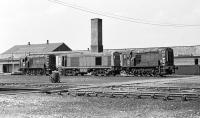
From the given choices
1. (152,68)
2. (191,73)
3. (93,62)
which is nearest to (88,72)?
(93,62)

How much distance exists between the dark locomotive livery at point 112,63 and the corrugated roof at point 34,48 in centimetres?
2421

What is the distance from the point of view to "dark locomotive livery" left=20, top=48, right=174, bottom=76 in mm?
44688

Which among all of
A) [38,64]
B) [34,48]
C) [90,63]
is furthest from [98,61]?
[34,48]

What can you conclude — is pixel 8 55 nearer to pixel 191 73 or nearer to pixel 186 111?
pixel 191 73

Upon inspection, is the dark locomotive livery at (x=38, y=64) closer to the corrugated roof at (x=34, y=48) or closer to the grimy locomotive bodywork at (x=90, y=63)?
the grimy locomotive bodywork at (x=90, y=63)

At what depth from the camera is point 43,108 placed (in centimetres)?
1404

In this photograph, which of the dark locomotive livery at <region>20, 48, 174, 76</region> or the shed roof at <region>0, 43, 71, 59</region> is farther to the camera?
the shed roof at <region>0, 43, 71, 59</region>

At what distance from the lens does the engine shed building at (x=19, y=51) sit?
3100 inches

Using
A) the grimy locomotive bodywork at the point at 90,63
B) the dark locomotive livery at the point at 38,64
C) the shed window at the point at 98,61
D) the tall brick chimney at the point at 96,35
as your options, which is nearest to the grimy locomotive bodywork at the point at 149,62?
the grimy locomotive bodywork at the point at 90,63

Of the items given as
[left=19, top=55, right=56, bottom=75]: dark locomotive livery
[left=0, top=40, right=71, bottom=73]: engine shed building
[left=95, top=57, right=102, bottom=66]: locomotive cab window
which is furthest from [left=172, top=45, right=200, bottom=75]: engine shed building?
[left=0, top=40, right=71, bottom=73]: engine shed building

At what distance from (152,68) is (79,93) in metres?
25.9

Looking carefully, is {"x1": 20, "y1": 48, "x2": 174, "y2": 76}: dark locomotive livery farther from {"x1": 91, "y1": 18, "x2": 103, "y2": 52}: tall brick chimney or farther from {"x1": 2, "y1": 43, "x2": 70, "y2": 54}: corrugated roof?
{"x1": 2, "y1": 43, "x2": 70, "y2": 54}: corrugated roof

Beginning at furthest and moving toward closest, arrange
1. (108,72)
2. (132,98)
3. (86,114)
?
(108,72) < (132,98) < (86,114)

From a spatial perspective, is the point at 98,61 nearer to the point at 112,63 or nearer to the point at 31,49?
the point at 112,63
